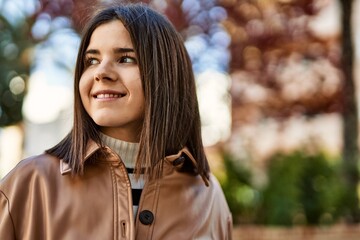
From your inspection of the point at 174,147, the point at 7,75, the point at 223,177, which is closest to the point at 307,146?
the point at 223,177

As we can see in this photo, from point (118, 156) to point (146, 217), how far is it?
0.64 feet

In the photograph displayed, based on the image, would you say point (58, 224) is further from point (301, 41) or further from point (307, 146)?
point (301, 41)

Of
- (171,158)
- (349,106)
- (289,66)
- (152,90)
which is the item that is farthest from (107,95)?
(289,66)

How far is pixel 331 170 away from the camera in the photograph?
568 centimetres

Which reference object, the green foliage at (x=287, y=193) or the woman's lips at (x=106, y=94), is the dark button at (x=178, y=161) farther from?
the green foliage at (x=287, y=193)

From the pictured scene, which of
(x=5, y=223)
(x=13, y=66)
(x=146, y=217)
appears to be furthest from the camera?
(x=13, y=66)

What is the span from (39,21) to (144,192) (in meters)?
3.84

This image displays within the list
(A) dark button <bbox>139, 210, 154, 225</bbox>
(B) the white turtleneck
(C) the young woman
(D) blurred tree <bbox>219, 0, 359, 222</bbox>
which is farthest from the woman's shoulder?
(D) blurred tree <bbox>219, 0, 359, 222</bbox>

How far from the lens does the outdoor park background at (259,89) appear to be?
5.43m

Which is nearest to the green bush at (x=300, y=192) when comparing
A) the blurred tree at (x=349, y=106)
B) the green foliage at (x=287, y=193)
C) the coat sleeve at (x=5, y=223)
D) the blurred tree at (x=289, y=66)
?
the green foliage at (x=287, y=193)

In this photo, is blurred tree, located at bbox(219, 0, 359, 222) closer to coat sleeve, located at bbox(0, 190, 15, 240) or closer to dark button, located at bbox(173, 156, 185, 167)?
dark button, located at bbox(173, 156, 185, 167)

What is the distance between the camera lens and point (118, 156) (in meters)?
2.22

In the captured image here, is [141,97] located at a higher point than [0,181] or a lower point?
higher

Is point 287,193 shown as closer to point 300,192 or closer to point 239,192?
point 300,192
